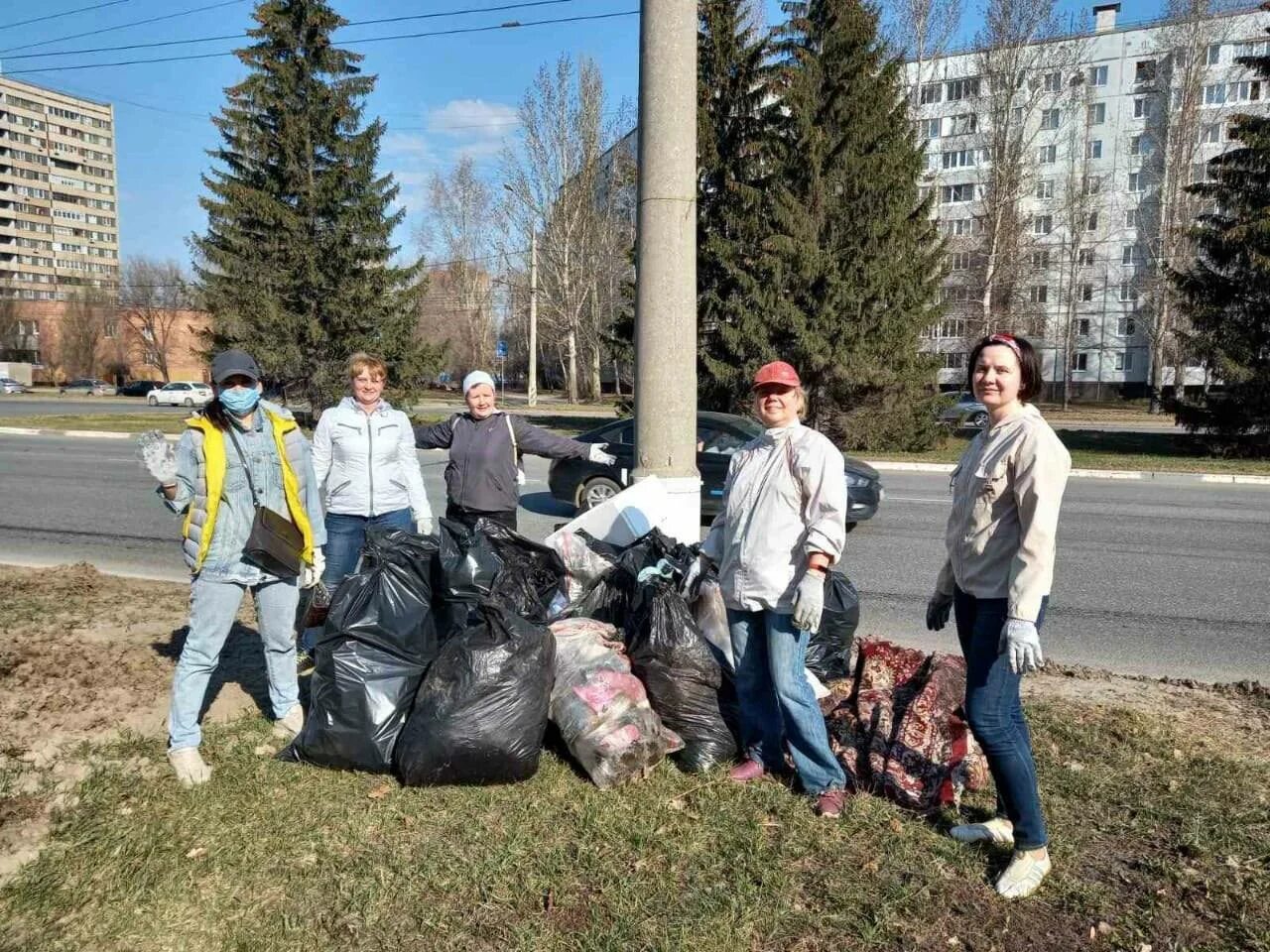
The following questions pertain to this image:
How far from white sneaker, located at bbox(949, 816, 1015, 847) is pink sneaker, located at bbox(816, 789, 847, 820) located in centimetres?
38

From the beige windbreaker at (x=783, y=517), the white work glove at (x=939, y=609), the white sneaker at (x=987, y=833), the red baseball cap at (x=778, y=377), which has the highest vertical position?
the red baseball cap at (x=778, y=377)

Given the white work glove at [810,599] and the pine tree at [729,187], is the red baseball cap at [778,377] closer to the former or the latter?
the white work glove at [810,599]

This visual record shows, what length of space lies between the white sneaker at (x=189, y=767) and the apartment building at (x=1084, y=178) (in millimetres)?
29047

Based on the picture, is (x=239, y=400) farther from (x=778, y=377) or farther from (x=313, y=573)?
(x=778, y=377)

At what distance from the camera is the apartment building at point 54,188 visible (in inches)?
4341

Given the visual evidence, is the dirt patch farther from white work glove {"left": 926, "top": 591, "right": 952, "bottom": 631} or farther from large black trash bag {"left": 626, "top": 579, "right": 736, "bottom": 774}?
Result: white work glove {"left": 926, "top": 591, "right": 952, "bottom": 631}

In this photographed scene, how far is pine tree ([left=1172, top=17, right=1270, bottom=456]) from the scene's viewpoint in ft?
64.9

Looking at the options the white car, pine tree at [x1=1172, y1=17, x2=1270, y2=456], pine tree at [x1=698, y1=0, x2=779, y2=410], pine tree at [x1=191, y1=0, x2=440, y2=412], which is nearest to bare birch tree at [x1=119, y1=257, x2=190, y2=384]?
the white car

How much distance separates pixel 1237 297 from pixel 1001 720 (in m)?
22.7

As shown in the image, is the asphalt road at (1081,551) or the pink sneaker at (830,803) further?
the asphalt road at (1081,551)

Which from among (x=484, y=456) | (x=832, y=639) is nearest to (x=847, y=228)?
(x=484, y=456)

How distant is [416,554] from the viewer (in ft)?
12.7

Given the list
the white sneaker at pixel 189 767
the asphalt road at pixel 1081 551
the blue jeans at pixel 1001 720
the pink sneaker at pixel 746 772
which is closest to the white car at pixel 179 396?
the asphalt road at pixel 1081 551

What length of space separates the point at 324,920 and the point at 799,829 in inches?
62.3
